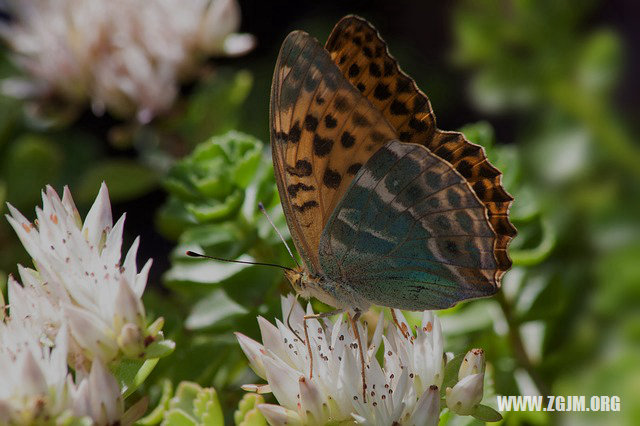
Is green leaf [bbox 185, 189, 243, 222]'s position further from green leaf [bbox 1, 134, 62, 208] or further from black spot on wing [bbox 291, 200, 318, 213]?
green leaf [bbox 1, 134, 62, 208]

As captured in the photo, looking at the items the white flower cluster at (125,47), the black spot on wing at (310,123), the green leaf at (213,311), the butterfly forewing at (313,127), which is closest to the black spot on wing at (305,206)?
the butterfly forewing at (313,127)

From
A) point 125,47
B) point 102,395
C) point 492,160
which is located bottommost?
point 102,395

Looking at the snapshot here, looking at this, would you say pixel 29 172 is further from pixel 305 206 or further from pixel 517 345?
pixel 517 345

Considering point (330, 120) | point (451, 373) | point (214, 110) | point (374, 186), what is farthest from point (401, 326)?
point (214, 110)

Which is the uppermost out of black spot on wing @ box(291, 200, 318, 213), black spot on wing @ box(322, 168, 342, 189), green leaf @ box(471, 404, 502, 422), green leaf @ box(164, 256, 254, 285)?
black spot on wing @ box(322, 168, 342, 189)

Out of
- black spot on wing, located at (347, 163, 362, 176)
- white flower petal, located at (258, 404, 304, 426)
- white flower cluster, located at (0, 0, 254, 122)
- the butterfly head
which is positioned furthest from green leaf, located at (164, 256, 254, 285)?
white flower cluster, located at (0, 0, 254, 122)

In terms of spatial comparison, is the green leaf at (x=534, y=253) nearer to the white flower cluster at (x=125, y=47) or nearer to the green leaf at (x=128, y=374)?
the green leaf at (x=128, y=374)
